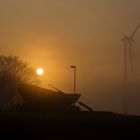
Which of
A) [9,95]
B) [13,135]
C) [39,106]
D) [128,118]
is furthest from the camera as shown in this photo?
[9,95]

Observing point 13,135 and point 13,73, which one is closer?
point 13,135

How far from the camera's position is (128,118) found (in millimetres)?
30672

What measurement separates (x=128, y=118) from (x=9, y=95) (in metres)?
65.9

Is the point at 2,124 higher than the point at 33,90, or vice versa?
the point at 33,90

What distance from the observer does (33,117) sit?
2902 centimetres

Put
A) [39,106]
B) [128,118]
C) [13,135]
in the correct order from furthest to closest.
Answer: [39,106]
[128,118]
[13,135]

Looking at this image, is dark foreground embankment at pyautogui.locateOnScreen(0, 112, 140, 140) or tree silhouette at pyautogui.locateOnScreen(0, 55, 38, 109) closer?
dark foreground embankment at pyautogui.locateOnScreen(0, 112, 140, 140)

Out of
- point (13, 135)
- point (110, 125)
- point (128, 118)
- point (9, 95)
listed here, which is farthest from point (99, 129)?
point (9, 95)

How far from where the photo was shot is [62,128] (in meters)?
28.4

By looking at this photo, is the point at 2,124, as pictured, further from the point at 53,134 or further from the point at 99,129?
the point at 99,129

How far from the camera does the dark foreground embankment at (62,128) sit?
28.0 m

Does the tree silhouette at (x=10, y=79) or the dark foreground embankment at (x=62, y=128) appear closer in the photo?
the dark foreground embankment at (x=62, y=128)

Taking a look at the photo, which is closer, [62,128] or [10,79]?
[62,128]

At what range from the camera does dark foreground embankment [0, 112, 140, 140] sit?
28047mm
